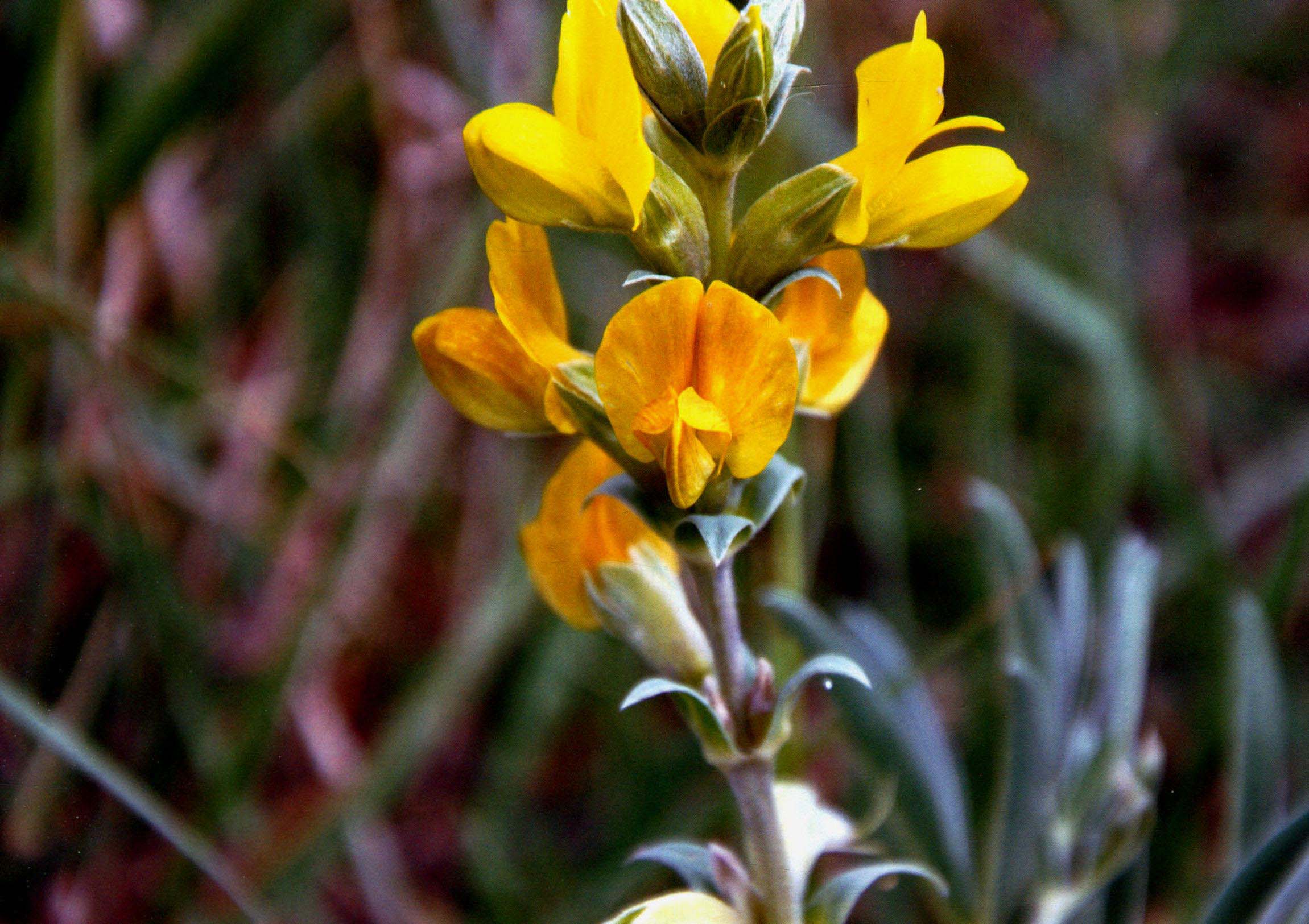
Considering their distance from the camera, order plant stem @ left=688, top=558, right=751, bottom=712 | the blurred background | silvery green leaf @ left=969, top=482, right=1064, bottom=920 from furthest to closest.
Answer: the blurred background
silvery green leaf @ left=969, top=482, right=1064, bottom=920
plant stem @ left=688, top=558, right=751, bottom=712

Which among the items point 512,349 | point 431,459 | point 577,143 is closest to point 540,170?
point 577,143

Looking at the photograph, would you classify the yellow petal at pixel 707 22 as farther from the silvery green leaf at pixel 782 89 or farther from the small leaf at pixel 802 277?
the small leaf at pixel 802 277

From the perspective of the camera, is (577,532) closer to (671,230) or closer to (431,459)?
(671,230)

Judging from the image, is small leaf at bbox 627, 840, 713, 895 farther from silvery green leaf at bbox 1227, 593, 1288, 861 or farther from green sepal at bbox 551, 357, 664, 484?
silvery green leaf at bbox 1227, 593, 1288, 861

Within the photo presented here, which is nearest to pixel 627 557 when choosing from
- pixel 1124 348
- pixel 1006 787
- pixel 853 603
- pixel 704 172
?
pixel 704 172

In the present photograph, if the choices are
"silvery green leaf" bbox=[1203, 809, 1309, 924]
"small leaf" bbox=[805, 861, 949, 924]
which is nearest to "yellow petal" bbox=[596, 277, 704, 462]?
"small leaf" bbox=[805, 861, 949, 924]

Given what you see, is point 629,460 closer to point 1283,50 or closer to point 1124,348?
point 1124,348
